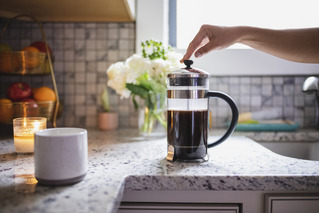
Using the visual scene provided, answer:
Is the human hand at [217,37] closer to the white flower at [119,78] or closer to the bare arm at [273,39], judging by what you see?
the bare arm at [273,39]

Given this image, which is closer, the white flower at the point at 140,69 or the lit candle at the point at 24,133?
the lit candle at the point at 24,133

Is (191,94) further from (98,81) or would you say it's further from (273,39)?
(98,81)

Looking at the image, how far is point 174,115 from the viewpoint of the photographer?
26.7 inches

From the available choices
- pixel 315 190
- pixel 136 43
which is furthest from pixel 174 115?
pixel 136 43

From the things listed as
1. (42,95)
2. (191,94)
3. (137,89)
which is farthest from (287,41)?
(42,95)

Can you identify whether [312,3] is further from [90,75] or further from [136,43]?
[90,75]

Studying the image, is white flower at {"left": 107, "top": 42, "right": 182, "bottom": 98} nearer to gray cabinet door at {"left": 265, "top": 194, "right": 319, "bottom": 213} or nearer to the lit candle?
the lit candle

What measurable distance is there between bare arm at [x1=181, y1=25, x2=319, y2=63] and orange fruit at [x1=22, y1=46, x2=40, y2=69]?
0.60m

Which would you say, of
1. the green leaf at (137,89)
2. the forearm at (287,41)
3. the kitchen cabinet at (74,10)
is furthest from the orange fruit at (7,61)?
the forearm at (287,41)

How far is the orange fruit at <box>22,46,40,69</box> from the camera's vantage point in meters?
0.97

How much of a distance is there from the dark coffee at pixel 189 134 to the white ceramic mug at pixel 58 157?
0.82ft

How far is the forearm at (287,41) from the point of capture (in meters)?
0.66

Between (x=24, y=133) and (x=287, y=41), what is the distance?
75 centimetres

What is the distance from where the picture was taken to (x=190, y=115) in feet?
2.17
